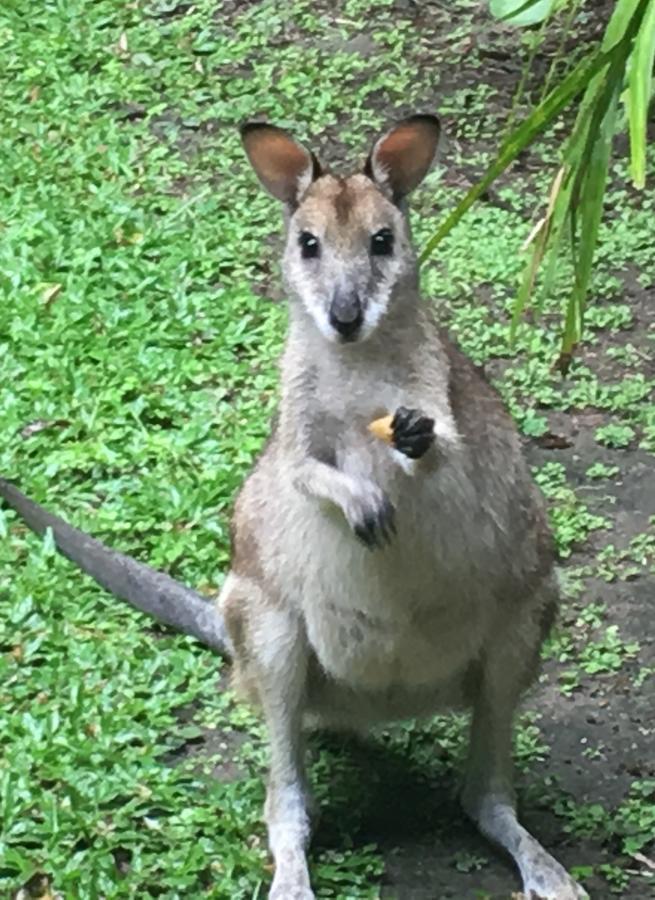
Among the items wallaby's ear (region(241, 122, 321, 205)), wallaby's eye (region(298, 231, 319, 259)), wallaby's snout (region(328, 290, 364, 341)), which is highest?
wallaby's ear (region(241, 122, 321, 205))

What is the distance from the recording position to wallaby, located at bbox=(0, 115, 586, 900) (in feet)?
10.8

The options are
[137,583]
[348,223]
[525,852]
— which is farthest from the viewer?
[137,583]

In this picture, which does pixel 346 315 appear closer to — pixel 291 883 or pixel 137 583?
pixel 291 883

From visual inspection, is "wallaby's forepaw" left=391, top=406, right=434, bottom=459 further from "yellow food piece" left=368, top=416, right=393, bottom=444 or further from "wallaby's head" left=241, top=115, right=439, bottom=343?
"wallaby's head" left=241, top=115, right=439, bottom=343

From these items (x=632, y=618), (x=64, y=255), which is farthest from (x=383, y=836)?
(x=64, y=255)

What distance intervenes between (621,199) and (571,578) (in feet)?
7.07

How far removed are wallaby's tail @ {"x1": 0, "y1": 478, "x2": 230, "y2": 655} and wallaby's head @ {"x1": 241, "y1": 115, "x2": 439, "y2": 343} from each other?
97cm

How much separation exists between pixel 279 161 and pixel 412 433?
75cm

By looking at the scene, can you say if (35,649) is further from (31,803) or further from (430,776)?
(430,776)

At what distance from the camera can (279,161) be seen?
356cm

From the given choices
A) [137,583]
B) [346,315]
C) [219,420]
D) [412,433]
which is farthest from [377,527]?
[219,420]

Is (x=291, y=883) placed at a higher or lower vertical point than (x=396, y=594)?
lower

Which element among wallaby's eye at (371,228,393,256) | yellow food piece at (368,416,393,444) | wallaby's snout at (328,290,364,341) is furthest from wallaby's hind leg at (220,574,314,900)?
wallaby's eye at (371,228,393,256)

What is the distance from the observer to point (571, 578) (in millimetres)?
4477
